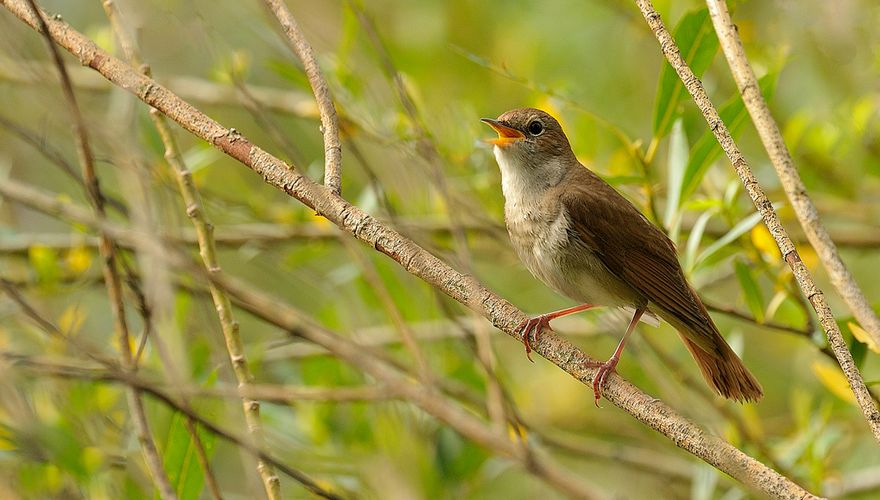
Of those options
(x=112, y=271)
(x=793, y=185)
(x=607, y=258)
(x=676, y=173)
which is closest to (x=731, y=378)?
(x=607, y=258)

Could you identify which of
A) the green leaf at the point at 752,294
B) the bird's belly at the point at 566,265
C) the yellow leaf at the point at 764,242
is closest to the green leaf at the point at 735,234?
the green leaf at the point at 752,294

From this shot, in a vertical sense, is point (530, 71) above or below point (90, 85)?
above

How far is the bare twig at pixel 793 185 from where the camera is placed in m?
2.17

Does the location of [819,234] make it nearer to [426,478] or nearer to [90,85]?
[426,478]

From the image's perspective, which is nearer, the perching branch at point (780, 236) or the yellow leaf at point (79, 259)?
the perching branch at point (780, 236)

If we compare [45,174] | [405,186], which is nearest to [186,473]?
Result: [405,186]

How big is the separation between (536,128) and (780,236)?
7.20 feet

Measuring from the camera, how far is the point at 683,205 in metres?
3.64

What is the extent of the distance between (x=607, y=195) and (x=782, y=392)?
12.0 feet

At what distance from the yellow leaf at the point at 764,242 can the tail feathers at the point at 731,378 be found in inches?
14.9

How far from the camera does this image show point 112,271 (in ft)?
8.23

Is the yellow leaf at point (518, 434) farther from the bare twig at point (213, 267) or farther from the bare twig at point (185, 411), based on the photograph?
the bare twig at point (213, 267)

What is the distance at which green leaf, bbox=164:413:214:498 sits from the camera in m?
3.03

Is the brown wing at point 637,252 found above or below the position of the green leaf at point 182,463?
above
